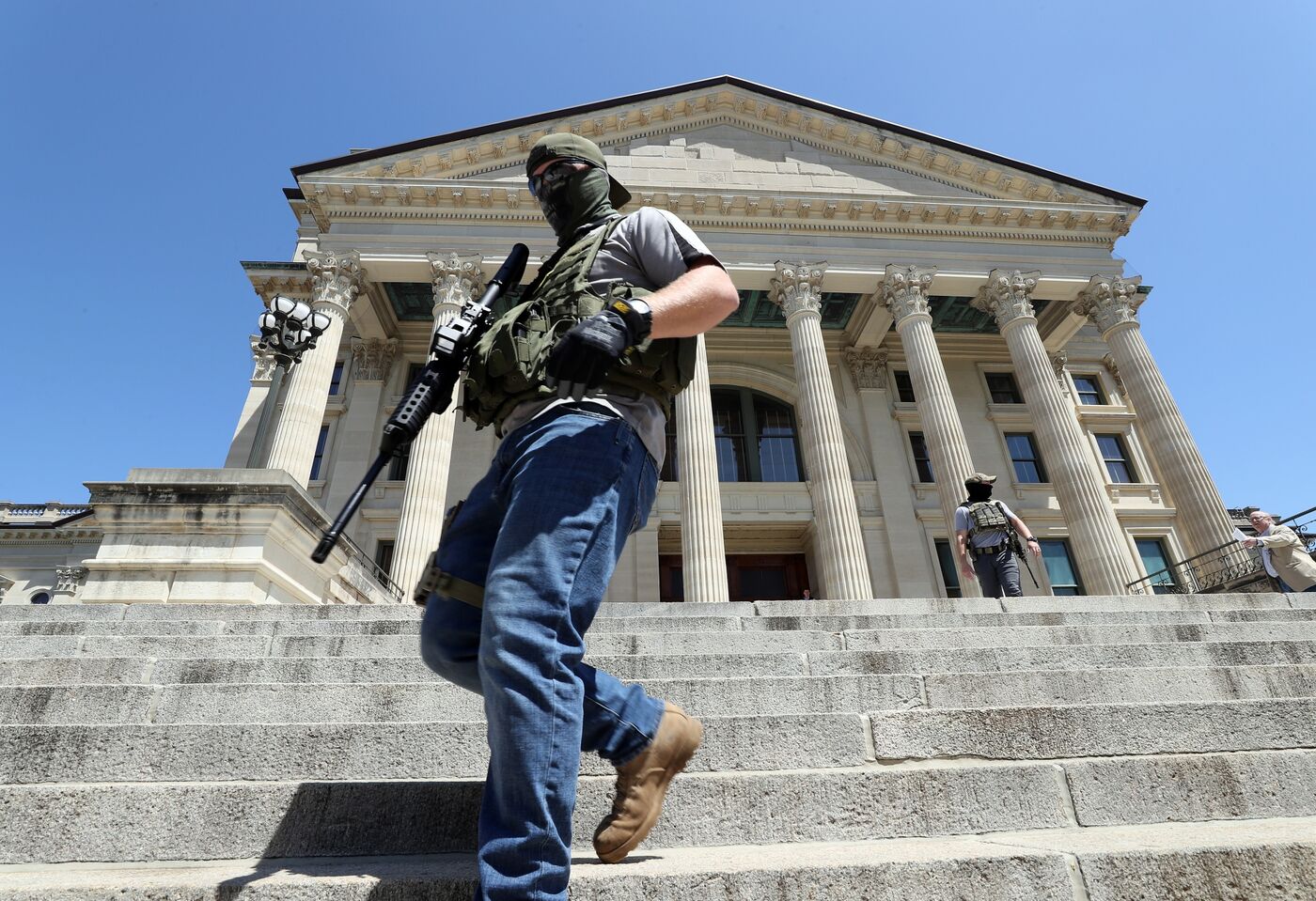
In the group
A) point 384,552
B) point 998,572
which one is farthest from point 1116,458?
point 384,552

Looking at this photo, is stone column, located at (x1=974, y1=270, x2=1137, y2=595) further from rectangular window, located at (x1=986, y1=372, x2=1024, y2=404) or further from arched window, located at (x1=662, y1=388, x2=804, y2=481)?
arched window, located at (x1=662, y1=388, x2=804, y2=481)

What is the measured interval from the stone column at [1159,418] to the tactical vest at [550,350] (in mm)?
19078

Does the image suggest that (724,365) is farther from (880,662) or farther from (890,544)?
(880,662)

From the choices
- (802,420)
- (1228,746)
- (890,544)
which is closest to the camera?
(1228,746)

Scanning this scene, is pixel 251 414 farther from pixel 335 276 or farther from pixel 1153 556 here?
pixel 1153 556

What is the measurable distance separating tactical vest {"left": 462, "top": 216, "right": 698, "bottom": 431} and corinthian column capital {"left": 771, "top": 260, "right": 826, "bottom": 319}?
1666 centimetres

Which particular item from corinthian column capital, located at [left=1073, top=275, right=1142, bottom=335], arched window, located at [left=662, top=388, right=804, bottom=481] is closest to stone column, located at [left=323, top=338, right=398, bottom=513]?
arched window, located at [left=662, top=388, right=804, bottom=481]

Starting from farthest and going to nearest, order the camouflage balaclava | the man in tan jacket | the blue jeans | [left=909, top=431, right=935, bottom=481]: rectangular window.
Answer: [left=909, top=431, right=935, bottom=481]: rectangular window, the man in tan jacket, the camouflage balaclava, the blue jeans

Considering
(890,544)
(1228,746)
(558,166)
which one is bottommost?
(1228,746)

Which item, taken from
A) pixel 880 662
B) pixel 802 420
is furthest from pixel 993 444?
pixel 880 662

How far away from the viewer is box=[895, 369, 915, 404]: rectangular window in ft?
74.7

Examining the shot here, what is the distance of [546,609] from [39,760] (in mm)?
2716

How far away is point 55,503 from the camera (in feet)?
104

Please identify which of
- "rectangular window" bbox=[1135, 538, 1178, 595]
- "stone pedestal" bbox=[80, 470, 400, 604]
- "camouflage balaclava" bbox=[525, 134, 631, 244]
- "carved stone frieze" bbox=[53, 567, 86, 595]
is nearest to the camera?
"camouflage balaclava" bbox=[525, 134, 631, 244]
